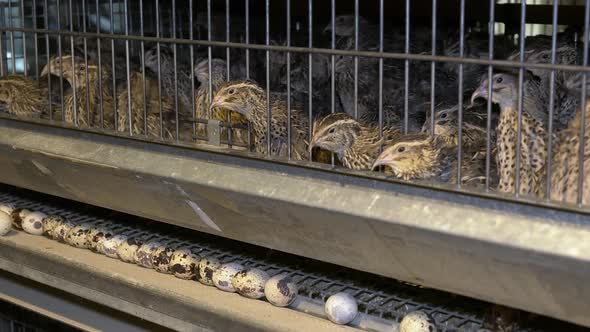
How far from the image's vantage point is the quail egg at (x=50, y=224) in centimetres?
314

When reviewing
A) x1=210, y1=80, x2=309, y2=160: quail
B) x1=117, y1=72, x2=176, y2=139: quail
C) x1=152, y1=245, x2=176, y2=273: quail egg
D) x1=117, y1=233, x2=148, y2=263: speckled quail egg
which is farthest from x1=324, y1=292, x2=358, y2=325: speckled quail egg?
x1=117, y1=72, x2=176, y2=139: quail

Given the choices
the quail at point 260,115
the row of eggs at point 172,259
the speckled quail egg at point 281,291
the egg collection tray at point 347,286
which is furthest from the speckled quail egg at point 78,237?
the speckled quail egg at point 281,291

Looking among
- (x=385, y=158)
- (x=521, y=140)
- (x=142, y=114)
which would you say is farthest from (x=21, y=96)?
(x=521, y=140)

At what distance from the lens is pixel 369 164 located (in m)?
2.60

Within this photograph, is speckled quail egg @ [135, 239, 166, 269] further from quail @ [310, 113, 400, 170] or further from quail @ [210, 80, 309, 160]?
quail @ [310, 113, 400, 170]

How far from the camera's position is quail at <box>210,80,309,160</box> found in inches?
107

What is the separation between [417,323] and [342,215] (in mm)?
392

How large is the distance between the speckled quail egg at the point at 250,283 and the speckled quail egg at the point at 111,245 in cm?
56

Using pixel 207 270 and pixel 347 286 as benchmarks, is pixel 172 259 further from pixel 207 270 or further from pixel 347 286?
pixel 347 286

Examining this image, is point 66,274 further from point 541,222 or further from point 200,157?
point 541,222

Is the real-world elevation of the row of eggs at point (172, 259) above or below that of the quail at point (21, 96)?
below

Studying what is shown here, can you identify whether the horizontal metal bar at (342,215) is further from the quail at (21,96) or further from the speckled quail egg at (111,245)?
the quail at (21,96)

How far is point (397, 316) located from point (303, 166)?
0.53m

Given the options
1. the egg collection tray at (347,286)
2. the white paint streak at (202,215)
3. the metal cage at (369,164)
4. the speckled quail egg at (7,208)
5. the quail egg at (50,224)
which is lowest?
the egg collection tray at (347,286)
